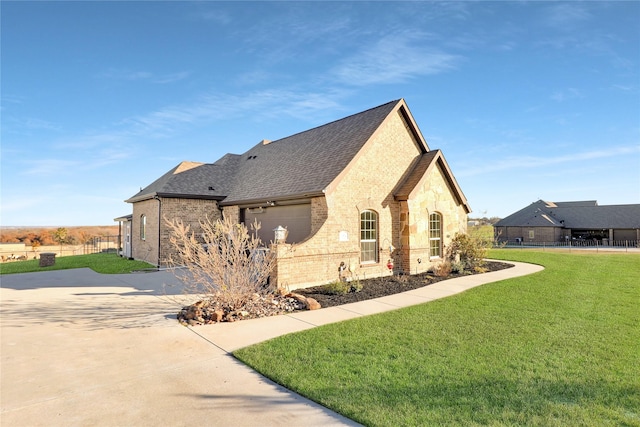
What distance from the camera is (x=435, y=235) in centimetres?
1580

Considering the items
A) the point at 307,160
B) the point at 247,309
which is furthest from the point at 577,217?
A: the point at 247,309

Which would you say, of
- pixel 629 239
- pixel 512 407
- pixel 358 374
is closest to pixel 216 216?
pixel 358 374

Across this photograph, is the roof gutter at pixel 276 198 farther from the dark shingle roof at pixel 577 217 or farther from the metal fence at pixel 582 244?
the dark shingle roof at pixel 577 217

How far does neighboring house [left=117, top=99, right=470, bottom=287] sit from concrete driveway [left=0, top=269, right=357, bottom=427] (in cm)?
460

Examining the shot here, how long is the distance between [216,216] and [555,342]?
56.0 ft

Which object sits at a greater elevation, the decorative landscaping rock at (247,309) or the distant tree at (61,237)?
the distant tree at (61,237)

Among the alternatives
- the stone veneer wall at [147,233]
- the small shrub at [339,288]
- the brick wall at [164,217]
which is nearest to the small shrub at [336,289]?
the small shrub at [339,288]

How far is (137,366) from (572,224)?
59.7 meters

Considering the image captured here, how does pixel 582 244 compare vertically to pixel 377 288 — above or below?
below

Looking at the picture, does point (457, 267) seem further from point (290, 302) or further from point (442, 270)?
point (290, 302)

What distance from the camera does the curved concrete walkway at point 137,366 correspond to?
3951 mm

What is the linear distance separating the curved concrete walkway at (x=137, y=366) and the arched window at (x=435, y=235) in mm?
5534

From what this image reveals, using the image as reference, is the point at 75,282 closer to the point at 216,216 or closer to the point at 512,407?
the point at 216,216

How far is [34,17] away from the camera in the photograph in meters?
11.0
